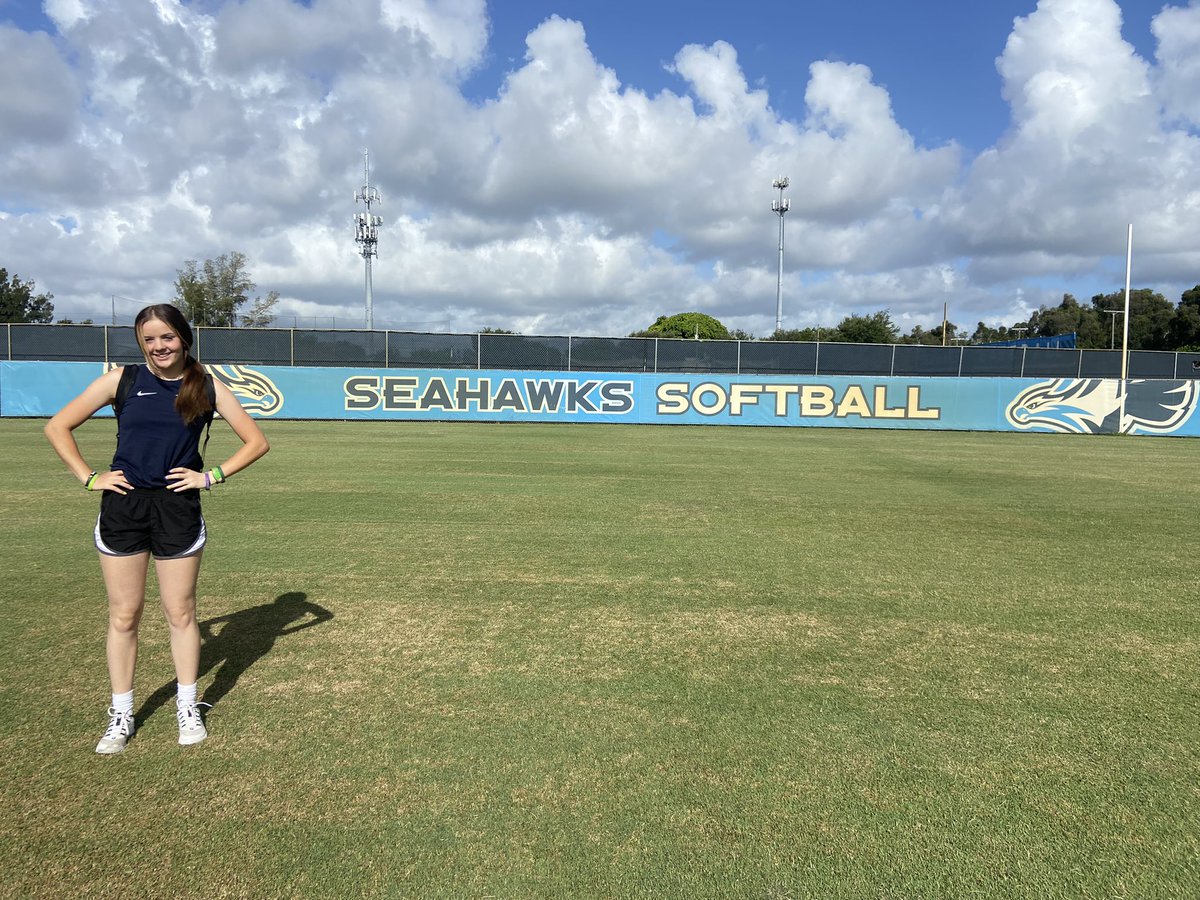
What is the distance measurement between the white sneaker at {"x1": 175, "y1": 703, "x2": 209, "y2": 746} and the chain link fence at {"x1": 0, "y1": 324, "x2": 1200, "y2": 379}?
78.0ft

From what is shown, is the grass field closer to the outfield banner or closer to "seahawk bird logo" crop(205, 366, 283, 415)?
the outfield banner

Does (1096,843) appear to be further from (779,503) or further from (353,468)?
(353,468)

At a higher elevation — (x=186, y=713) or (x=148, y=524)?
(x=148, y=524)

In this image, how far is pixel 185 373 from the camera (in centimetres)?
335

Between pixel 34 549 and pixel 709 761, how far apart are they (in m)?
6.68

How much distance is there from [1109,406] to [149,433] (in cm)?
2827

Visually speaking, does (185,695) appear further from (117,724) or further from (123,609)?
(123,609)

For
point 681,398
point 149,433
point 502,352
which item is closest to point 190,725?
point 149,433

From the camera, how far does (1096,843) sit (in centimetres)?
268

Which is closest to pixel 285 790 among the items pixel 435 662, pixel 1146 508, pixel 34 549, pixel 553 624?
pixel 435 662

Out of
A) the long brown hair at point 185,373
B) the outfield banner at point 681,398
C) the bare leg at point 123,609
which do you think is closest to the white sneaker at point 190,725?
the bare leg at point 123,609

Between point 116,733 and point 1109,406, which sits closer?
point 116,733

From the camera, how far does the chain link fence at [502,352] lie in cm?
2638

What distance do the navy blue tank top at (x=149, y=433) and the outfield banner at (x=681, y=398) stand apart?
72.8 feet
